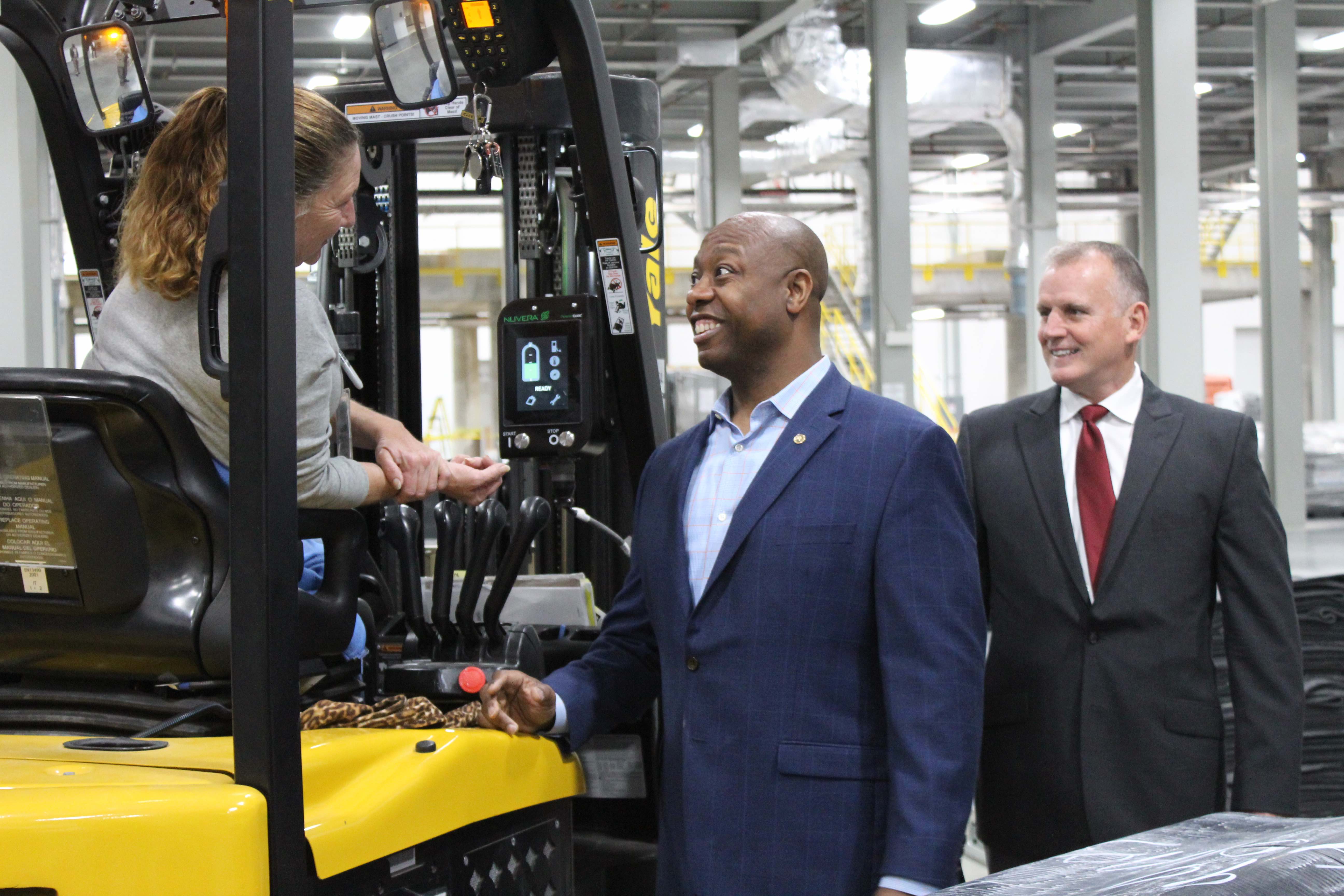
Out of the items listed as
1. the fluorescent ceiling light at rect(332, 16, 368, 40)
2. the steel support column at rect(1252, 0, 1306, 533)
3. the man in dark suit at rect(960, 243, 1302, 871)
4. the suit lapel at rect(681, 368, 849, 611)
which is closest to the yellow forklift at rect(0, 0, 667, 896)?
A: the suit lapel at rect(681, 368, 849, 611)

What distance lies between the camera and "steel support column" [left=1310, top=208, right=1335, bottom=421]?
23.4 meters

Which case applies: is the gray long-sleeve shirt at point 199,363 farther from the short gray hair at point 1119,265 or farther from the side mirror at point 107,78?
the short gray hair at point 1119,265

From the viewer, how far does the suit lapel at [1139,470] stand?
9.19ft

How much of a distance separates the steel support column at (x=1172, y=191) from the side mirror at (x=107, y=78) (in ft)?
29.5

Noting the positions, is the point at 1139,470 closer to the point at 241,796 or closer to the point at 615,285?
the point at 615,285

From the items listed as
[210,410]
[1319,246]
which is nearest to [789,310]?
[210,410]

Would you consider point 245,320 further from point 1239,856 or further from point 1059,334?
point 1059,334

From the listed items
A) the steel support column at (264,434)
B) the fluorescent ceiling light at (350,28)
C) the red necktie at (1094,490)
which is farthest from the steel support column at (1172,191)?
the steel support column at (264,434)

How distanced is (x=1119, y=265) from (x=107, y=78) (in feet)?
7.69

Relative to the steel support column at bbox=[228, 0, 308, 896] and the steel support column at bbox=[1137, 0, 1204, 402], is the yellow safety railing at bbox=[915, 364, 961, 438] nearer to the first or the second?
the steel support column at bbox=[1137, 0, 1204, 402]

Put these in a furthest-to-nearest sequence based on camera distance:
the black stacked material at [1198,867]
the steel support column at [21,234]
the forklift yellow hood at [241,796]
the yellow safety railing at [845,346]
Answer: the yellow safety railing at [845,346]
the steel support column at [21,234]
the forklift yellow hood at [241,796]
the black stacked material at [1198,867]

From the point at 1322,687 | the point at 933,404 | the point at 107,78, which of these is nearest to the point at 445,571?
the point at 107,78

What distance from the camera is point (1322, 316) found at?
2394cm

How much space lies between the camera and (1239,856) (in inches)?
58.4
